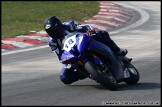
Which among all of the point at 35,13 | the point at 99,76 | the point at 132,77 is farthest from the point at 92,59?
the point at 35,13

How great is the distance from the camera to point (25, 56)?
1443 centimetres

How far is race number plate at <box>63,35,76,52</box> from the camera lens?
29.9 feet

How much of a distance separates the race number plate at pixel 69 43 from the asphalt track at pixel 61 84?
2.27 ft

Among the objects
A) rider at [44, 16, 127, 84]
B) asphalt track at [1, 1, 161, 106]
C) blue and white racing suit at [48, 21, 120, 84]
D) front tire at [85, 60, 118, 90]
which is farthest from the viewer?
blue and white racing suit at [48, 21, 120, 84]

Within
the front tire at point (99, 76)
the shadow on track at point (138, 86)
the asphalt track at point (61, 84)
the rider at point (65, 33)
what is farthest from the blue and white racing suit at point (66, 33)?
the front tire at point (99, 76)

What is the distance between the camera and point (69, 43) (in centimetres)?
916

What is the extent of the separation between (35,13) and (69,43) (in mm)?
14886

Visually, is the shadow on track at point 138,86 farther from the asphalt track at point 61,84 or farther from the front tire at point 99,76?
the front tire at point 99,76

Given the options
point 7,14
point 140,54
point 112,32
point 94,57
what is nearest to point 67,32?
point 94,57

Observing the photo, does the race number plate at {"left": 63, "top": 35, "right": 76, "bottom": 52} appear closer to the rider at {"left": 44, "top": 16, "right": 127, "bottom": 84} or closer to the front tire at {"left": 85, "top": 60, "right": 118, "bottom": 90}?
the rider at {"left": 44, "top": 16, "right": 127, "bottom": 84}

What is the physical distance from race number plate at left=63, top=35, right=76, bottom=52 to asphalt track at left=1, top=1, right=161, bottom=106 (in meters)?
0.69

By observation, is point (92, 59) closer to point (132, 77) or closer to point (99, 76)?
point (99, 76)

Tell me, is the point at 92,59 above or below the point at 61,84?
above

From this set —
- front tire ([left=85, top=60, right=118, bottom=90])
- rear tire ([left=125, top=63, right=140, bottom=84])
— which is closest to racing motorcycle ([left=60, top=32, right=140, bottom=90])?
front tire ([left=85, top=60, right=118, bottom=90])
